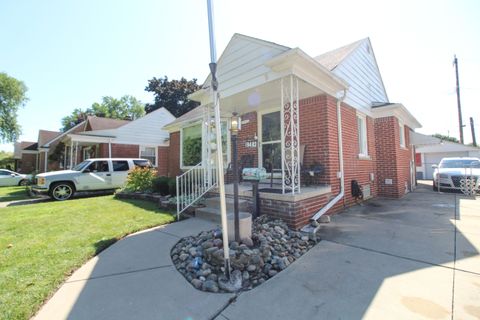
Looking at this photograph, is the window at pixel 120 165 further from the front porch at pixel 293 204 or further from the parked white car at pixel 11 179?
the parked white car at pixel 11 179

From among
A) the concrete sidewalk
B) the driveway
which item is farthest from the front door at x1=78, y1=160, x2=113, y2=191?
the driveway

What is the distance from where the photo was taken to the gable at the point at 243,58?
5061 mm

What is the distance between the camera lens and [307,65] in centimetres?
460

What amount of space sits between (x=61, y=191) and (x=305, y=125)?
989 cm

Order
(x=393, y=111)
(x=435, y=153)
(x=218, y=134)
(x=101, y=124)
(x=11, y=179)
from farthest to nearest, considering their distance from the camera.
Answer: (x=435, y=153) < (x=101, y=124) < (x=11, y=179) < (x=393, y=111) < (x=218, y=134)

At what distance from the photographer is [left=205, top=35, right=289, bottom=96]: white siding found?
507 centimetres

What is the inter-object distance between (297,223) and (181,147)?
7.73 meters

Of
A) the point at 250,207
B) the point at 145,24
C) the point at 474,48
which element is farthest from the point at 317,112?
the point at 474,48

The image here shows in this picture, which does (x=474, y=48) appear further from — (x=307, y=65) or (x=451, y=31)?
(x=307, y=65)

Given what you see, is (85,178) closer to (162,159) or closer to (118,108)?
(162,159)

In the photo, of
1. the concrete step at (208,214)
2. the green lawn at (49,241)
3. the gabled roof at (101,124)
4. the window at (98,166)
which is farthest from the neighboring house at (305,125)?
the gabled roof at (101,124)

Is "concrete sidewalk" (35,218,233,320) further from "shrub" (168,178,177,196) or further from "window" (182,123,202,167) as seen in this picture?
"window" (182,123,202,167)

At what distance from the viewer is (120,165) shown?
35.5 feet

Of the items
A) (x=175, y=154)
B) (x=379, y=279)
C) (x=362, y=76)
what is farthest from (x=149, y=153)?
(x=379, y=279)
